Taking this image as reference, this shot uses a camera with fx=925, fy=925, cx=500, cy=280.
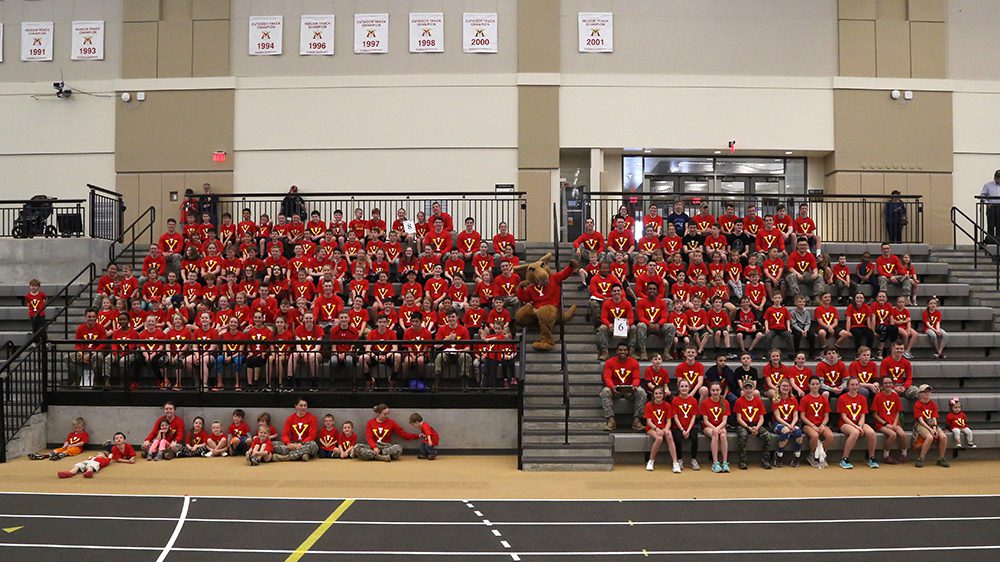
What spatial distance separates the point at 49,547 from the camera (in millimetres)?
9492

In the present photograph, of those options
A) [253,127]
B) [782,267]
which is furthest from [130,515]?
[253,127]

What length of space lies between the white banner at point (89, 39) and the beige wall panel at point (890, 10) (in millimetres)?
20724

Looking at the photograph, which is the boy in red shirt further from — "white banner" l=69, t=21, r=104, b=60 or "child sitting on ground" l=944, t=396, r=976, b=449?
"white banner" l=69, t=21, r=104, b=60

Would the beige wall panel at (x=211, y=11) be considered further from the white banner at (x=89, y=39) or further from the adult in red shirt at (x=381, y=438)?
the adult in red shirt at (x=381, y=438)

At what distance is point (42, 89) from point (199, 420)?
14.5 meters

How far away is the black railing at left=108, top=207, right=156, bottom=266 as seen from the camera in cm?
2180

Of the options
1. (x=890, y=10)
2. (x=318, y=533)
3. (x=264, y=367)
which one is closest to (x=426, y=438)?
(x=264, y=367)

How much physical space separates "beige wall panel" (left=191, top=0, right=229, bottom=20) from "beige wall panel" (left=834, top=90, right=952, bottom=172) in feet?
53.5

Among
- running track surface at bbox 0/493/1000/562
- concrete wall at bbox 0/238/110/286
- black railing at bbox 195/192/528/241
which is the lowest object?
running track surface at bbox 0/493/1000/562

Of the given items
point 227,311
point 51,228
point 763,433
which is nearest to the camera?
point 763,433

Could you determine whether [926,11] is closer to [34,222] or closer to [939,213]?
[939,213]

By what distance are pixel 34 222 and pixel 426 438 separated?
12822 mm

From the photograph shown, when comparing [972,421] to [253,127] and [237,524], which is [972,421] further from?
[253,127]

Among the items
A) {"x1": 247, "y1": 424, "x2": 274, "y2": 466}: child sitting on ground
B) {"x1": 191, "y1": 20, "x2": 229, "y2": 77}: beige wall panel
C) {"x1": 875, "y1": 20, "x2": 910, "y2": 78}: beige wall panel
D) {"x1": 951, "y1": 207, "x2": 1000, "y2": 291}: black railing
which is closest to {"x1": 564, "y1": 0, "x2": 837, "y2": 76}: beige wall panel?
{"x1": 875, "y1": 20, "x2": 910, "y2": 78}: beige wall panel
